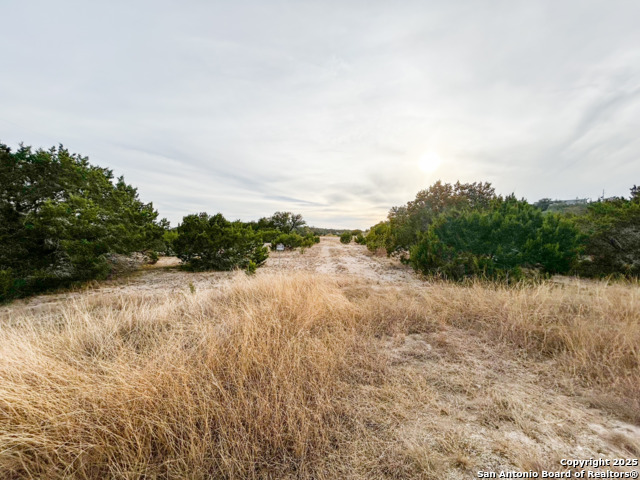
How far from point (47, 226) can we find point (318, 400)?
926 cm

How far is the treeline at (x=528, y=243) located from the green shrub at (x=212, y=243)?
25.8ft

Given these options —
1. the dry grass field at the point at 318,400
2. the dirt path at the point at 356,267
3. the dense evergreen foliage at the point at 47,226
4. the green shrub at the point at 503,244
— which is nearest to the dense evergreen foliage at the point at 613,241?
the green shrub at the point at 503,244

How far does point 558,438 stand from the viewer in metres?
1.74

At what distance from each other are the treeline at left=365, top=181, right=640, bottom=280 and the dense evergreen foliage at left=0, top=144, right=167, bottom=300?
1088cm

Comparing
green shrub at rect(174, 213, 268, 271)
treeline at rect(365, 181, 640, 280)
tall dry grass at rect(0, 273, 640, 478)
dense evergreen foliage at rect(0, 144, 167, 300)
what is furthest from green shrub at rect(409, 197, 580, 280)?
dense evergreen foliage at rect(0, 144, 167, 300)

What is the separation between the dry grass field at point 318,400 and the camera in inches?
60.8

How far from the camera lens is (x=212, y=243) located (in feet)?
34.7

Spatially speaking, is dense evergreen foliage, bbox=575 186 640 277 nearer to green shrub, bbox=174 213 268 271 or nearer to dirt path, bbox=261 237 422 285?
dirt path, bbox=261 237 422 285

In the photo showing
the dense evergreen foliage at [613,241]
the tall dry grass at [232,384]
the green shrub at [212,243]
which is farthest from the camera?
the green shrub at [212,243]

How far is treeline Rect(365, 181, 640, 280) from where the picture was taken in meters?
7.03

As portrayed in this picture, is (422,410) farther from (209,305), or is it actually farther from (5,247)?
(5,247)

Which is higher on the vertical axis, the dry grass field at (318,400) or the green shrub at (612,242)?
the green shrub at (612,242)

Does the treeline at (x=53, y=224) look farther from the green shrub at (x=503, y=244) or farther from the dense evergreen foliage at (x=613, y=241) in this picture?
the dense evergreen foliage at (x=613, y=241)

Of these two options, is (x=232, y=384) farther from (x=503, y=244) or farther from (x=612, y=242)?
(x=612, y=242)
